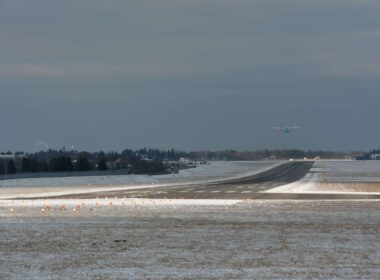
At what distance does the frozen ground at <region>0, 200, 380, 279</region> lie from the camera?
56.1 ft

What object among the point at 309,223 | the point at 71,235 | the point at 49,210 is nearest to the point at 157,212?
the point at 49,210

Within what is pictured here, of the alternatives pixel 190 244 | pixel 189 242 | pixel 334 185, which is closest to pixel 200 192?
pixel 334 185

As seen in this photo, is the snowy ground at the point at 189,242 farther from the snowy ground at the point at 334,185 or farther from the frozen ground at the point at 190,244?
the snowy ground at the point at 334,185

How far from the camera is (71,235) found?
24734 millimetres

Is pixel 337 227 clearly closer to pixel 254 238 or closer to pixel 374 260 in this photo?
pixel 254 238

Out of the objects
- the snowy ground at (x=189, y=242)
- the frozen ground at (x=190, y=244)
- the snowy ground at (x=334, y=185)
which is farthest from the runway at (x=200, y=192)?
the frozen ground at (x=190, y=244)

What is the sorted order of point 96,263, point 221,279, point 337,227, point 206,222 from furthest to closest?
point 206,222 → point 337,227 → point 96,263 → point 221,279

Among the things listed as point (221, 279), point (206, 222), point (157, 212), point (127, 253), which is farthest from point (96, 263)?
point (157, 212)

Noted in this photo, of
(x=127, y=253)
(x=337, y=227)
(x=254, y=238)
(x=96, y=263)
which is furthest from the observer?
(x=337, y=227)

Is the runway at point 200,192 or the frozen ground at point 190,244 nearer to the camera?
the frozen ground at point 190,244

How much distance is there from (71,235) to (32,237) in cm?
127

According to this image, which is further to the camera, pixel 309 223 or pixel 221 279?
pixel 309 223

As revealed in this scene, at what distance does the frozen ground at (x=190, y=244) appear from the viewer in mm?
17109

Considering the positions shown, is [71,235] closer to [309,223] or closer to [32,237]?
[32,237]
